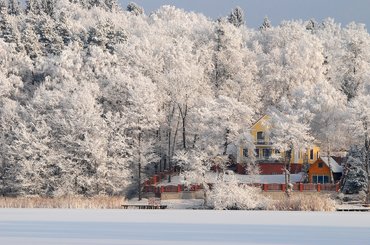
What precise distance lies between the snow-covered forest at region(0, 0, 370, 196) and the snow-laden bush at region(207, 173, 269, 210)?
25.0 feet

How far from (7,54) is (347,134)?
1489 inches

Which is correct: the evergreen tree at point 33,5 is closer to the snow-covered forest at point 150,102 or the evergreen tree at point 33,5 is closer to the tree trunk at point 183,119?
the snow-covered forest at point 150,102

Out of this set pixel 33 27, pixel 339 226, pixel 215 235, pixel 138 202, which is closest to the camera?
pixel 215 235

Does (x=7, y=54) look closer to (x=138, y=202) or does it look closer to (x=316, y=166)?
(x=138, y=202)

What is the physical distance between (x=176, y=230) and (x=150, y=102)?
137 ft

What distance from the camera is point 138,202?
6178 cm

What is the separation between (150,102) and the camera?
6862cm

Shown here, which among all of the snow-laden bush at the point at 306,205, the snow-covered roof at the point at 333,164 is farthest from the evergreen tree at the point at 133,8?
the snow-laden bush at the point at 306,205

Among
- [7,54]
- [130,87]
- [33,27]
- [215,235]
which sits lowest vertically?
[215,235]

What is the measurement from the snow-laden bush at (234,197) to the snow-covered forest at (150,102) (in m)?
7.62

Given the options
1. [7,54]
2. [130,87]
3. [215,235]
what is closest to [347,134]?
[130,87]

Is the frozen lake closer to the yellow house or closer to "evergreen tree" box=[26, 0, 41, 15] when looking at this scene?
the yellow house

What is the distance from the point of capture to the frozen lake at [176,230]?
23594 millimetres

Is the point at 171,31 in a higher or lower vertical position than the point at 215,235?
higher
